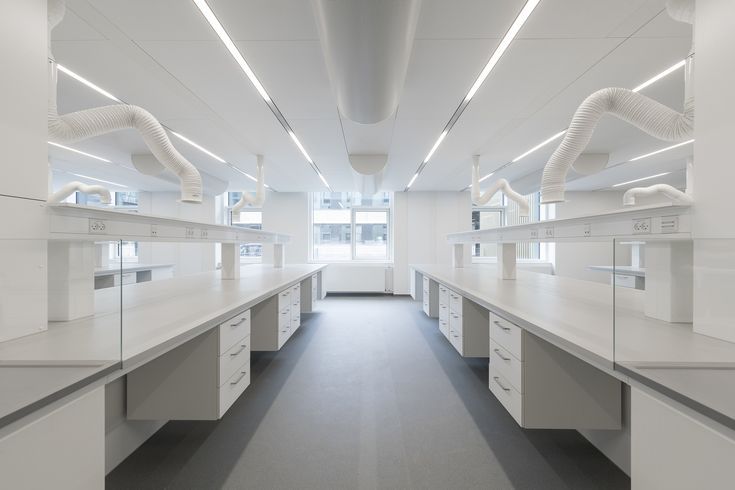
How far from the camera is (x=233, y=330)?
1928 mm

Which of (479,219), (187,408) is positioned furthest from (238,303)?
(479,219)

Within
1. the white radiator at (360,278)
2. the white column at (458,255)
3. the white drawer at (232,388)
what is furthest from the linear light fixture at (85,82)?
the white radiator at (360,278)

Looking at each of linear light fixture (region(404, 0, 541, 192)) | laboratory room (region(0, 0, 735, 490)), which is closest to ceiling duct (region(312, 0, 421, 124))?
laboratory room (region(0, 0, 735, 490))

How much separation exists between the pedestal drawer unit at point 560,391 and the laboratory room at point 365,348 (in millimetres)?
11

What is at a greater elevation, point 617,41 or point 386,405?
point 617,41

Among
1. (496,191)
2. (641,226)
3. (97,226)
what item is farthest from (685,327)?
(496,191)

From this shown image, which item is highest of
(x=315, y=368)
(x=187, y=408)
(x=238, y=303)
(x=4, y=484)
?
(x=238, y=303)

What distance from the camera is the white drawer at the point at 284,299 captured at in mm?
2982

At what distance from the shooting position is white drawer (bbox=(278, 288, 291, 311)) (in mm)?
2982

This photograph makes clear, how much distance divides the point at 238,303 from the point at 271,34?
1.65 m

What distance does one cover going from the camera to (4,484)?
2.24 feet

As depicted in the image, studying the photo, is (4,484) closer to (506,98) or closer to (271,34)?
(271,34)

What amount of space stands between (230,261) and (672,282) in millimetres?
3591

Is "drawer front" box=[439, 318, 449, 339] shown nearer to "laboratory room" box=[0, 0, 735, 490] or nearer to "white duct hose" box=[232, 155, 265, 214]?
"laboratory room" box=[0, 0, 735, 490]
